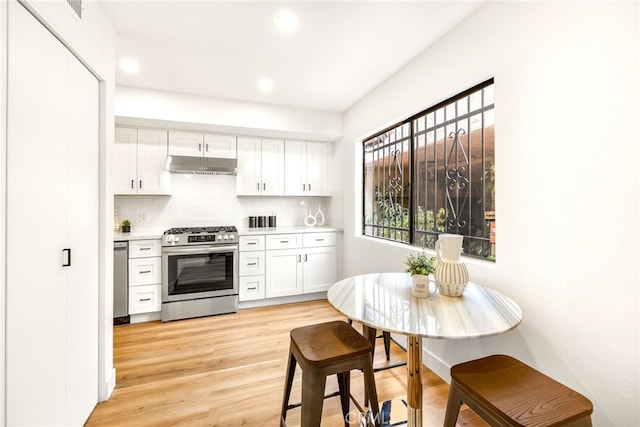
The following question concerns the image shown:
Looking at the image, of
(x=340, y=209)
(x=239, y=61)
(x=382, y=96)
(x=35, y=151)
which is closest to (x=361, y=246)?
(x=340, y=209)

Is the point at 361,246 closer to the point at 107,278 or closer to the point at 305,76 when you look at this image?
the point at 305,76

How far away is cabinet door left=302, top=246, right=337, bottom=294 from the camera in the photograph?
151 inches

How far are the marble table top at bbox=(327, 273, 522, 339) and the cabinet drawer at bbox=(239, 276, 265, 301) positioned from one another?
85.3 inches

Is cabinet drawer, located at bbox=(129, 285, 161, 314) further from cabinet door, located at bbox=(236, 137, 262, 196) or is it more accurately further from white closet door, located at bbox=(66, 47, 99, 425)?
cabinet door, located at bbox=(236, 137, 262, 196)

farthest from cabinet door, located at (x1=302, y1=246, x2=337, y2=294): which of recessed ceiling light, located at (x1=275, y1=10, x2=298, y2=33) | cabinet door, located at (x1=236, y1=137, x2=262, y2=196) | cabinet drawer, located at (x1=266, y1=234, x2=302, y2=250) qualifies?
recessed ceiling light, located at (x1=275, y1=10, x2=298, y2=33)

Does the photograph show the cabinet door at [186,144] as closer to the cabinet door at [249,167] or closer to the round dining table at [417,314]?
the cabinet door at [249,167]

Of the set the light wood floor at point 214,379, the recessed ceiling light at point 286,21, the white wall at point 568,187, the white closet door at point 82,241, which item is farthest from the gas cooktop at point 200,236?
the white wall at point 568,187

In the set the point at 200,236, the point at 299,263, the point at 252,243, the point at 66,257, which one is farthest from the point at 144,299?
the point at 66,257

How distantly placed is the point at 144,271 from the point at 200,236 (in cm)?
70

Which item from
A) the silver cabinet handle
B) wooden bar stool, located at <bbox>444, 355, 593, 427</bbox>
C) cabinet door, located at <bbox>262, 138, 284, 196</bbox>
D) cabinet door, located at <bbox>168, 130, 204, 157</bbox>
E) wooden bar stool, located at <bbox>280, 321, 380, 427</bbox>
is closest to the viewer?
wooden bar stool, located at <bbox>444, 355, 593, 427</bbox>

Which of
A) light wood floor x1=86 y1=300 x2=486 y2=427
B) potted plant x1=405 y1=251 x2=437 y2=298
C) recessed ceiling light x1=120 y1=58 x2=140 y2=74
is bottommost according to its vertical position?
light wood floor x1=86 y1=300 x2=486 y2=427

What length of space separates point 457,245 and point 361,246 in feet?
6.28

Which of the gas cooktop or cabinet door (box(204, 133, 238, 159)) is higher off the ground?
cabinet door (box(204, 133, 238, 159))

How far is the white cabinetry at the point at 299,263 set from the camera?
3.68 metres
